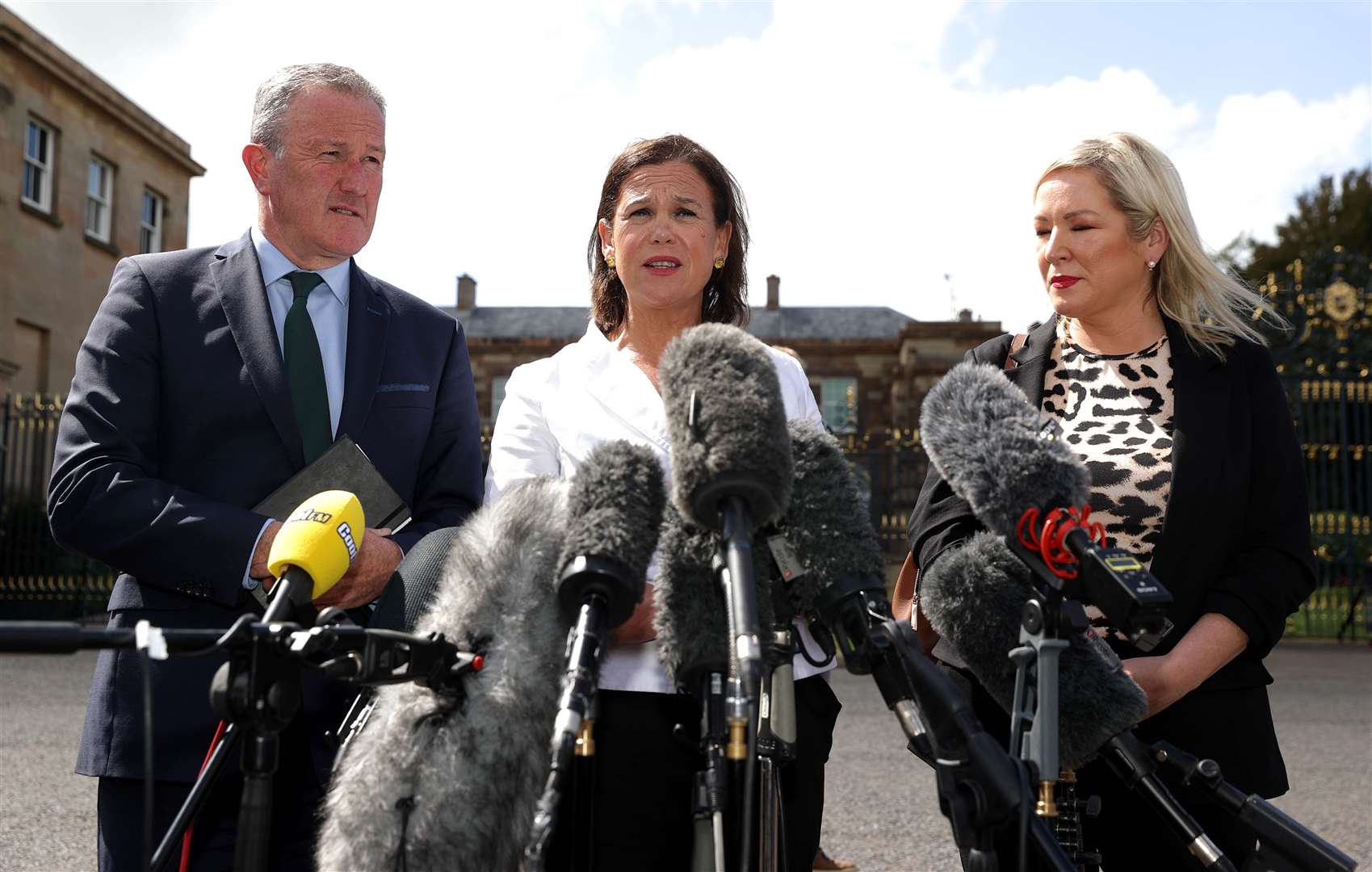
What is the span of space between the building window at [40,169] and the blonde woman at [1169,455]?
23872 millimetres

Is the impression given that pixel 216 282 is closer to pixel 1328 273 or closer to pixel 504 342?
pixel 1328 273

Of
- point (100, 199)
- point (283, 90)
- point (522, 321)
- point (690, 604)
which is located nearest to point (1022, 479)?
point (690, 604)

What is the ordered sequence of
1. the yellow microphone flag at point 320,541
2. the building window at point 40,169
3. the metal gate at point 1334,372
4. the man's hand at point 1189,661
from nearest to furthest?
the yellow microphone flag at point 320,541
the man's hand at point 1189,661
the metal gate at point 1334,372
the building window at point 40,169

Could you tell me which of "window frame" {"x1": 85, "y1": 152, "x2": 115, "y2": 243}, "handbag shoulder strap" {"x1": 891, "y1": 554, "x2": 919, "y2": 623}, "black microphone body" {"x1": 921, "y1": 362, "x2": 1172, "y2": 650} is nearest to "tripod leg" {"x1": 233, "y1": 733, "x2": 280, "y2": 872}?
"black microphone body" {"x1": 921, "y1": 362, "x2": 1172, "y2": 650}

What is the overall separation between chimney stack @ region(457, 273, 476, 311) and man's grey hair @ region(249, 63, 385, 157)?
4502 centimetres

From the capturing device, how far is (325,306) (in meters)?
2.98

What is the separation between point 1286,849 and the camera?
6.80 feet

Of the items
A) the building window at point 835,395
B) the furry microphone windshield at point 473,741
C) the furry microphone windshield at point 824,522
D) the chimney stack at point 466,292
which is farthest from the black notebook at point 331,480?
the chimney stack at point 466,292

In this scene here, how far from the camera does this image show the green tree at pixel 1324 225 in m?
33.5

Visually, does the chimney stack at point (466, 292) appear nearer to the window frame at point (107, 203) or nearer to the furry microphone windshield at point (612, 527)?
the window frame at point (107, 203)

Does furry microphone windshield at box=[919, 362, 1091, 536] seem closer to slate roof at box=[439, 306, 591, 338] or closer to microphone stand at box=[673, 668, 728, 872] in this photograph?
microphone stand at box=[673, 668, 728, 872]

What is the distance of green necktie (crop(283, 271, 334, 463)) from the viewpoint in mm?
2760

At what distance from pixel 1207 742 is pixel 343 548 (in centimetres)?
208

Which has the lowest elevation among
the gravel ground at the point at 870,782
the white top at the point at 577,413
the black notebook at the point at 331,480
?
the gravel ground at the point at 870,782
